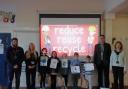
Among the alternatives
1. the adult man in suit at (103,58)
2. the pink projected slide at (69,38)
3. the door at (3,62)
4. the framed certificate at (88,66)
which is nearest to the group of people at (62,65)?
the adult man in suit at (103,58)

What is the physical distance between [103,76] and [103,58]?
59 cm

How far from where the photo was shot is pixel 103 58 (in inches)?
343

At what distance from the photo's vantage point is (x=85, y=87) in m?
9.02

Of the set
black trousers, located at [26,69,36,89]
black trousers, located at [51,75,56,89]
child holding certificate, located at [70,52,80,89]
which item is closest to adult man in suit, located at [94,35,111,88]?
child holding certificate, located at [70,52,80,89]

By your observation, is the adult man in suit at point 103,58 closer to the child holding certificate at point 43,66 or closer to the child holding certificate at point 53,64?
the child holding certificate at point 53,64

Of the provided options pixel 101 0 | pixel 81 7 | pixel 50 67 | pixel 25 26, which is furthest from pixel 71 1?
pixel 50 67

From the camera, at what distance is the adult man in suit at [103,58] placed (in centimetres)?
866

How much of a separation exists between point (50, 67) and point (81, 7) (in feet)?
7.38

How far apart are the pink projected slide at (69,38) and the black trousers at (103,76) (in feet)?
2.56

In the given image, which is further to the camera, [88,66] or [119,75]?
[88,66]

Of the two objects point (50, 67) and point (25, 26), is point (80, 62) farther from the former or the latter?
point (25, 26)

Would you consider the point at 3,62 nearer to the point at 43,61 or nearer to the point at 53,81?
the point at 43,61

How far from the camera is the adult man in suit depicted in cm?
866

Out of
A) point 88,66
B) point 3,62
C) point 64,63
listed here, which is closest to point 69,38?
point 64,63
